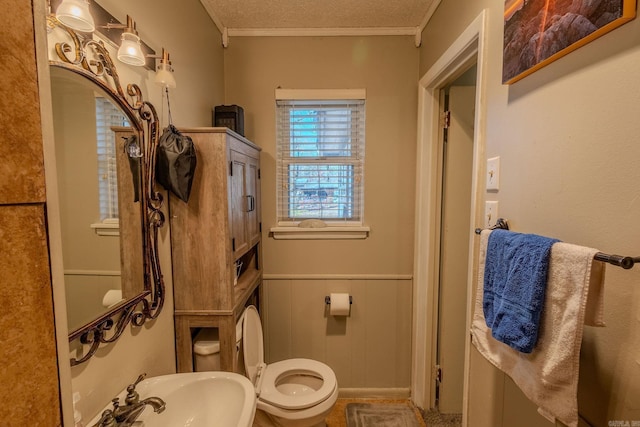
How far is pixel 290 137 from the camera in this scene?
2.00m

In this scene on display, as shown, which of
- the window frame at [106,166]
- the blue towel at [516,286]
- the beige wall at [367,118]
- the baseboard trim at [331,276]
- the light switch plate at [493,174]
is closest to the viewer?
the blue towel at [516,286]

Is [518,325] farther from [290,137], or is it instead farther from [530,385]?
[290,137]

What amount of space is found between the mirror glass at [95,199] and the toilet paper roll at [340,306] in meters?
1.23

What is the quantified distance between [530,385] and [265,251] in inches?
63.5

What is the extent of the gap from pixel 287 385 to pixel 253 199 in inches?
47.1

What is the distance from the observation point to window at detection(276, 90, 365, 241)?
1.98 m

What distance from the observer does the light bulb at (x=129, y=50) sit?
0.91 m

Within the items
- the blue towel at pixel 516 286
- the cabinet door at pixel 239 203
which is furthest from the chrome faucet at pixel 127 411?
the blue towel at pixel 516 286

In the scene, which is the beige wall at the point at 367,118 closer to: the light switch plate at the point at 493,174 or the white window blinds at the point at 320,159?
the white window blinds at the point at 320,159

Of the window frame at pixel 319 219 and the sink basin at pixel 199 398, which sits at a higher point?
the window frame at pixel 319 219

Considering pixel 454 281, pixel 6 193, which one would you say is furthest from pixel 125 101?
pixel 454 281

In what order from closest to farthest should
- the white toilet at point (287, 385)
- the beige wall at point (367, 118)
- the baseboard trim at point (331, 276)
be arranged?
the white toilet at point (287, 385)
the beige wall at point (367, 118)
the baseboard trim at point (331, 276)

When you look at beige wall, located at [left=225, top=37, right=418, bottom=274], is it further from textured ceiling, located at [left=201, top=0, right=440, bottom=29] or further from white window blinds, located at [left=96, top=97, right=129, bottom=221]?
white window blinds, located at [left=96, top=97, right=129, bottom=221]

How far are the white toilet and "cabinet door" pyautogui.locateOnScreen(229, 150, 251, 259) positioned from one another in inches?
16.0
